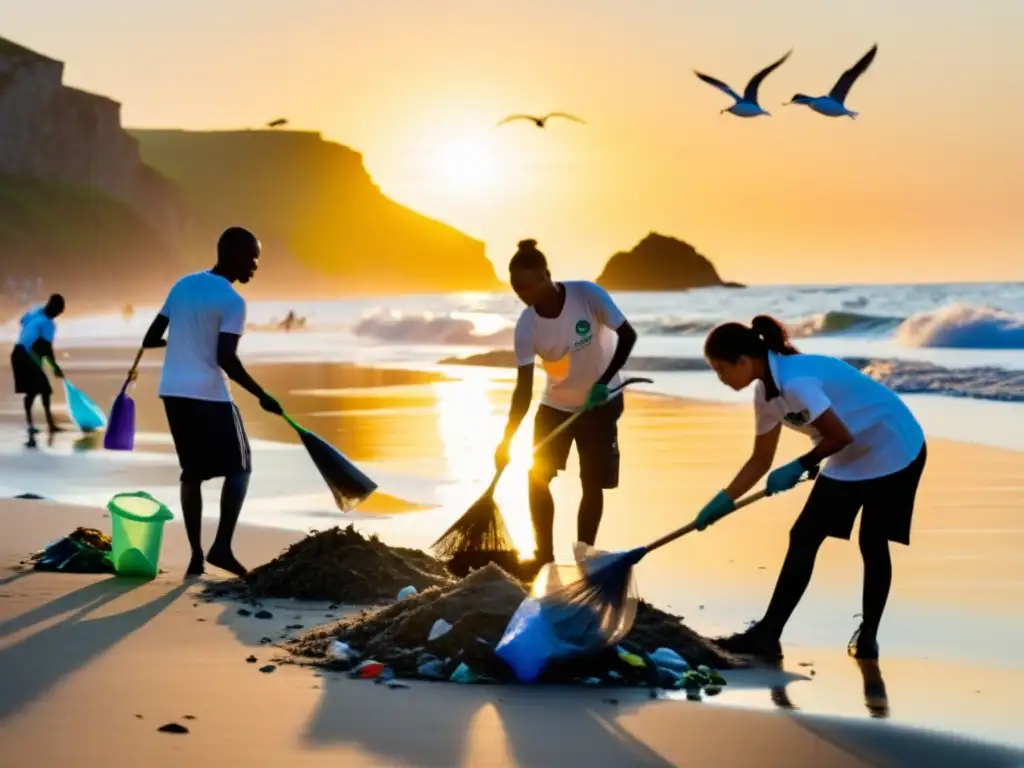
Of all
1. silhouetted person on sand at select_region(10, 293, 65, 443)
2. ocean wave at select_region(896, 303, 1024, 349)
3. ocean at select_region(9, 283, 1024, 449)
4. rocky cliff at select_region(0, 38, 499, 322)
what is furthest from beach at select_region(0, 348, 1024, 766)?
rocky cliff at select_region(0, 38, 499, 322)

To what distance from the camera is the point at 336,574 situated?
22.2 feet

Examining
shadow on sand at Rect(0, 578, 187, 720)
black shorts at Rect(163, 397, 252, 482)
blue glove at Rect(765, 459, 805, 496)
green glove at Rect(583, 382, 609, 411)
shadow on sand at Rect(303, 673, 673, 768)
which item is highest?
green glove at Rect(583, 382, 609, 411)

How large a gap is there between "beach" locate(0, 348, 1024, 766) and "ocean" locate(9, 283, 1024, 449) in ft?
17.0

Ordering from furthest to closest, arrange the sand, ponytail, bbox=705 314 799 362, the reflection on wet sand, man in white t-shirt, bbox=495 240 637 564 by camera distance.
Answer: man in white t-shirt, bbox=495 240 637 564 < ponytail, bbox=705 314 799 362 < the reflection on wet sand < the sand

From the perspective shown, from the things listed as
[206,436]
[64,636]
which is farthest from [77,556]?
[64,636]

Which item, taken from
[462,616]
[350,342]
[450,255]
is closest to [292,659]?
[462,616]

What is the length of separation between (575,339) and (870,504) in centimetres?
169

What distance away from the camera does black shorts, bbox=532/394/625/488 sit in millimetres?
7184

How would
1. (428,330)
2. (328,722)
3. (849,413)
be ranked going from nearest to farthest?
(328,722)
(849,413)
(428,330)

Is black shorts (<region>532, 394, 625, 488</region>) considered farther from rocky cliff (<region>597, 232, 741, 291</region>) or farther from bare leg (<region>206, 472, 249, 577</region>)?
rocky cliff (<region>597, 232, 741, 291</region>)

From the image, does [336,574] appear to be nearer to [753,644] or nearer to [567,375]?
[567,375]

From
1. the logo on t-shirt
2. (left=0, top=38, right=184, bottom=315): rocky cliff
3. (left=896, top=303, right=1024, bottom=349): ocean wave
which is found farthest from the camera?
(left=0, top=38, right=184, bottom=315): rocky cliff

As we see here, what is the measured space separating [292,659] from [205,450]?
1.95 metres

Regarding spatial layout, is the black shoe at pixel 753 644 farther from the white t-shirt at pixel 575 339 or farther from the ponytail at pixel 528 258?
the ponytail at pixel 528 258
